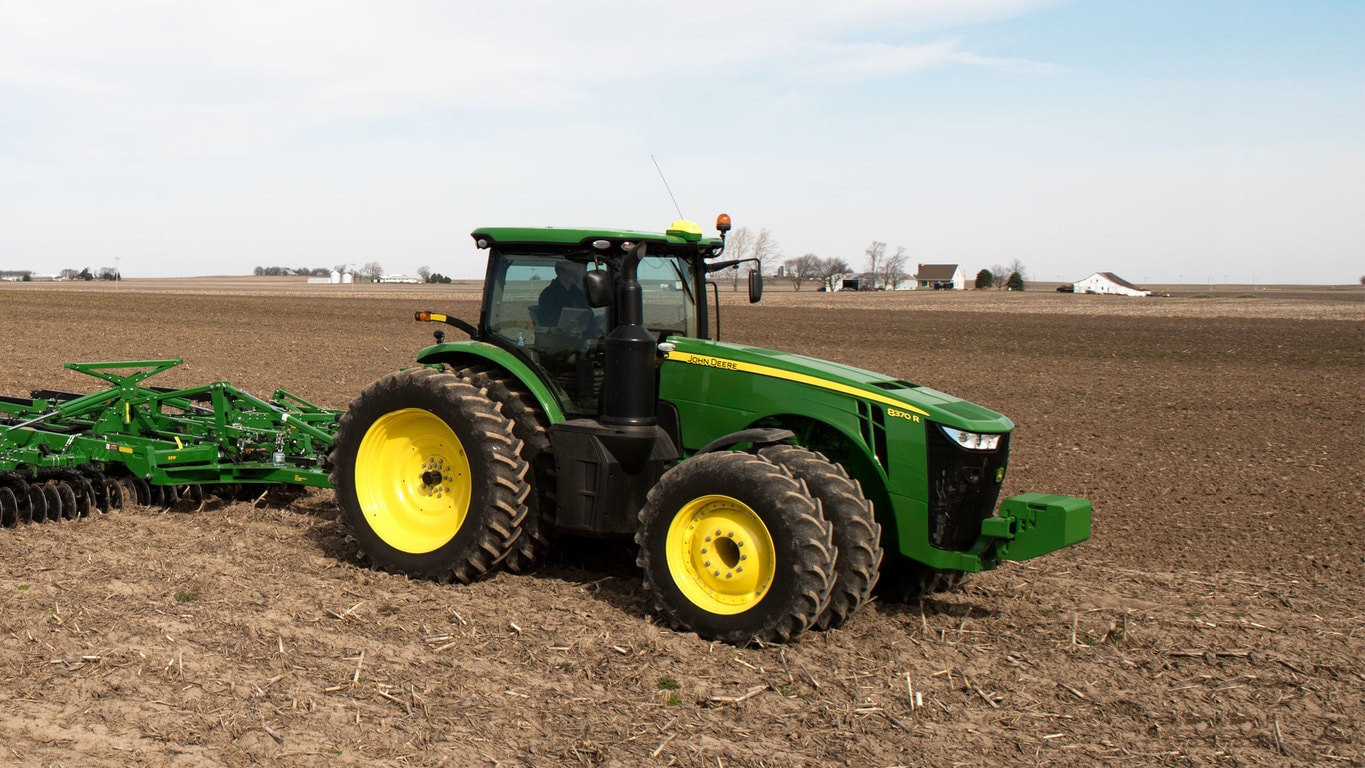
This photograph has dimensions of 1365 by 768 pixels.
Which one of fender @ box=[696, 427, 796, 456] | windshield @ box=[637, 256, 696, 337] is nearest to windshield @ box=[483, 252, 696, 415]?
windshield @ box=[637, 256, 696, 337]

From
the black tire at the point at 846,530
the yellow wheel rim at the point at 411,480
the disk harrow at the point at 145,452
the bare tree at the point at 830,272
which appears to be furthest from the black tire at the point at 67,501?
the bare tree at the point at 830,272

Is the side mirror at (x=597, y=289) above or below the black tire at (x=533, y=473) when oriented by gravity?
above

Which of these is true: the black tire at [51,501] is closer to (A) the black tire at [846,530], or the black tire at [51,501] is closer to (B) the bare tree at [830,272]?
(A) the black tire at [846,530]

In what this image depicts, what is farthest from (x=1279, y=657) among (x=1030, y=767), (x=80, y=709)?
(x=80, y=709)

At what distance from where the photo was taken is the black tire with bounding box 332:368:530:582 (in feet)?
20.0

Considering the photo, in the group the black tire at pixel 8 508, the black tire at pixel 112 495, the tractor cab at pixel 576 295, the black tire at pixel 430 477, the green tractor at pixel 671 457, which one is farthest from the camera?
the black tire at pixel 112 495

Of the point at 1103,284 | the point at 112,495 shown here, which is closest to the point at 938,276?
the point at 1103,284

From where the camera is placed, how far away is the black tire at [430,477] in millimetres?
6086

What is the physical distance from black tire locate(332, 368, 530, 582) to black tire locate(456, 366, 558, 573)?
7 centimetres

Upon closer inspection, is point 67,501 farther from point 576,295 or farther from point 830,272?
point 830,272

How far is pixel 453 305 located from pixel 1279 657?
42.3m

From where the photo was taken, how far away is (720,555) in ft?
18.2

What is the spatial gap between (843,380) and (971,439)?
2.18 ft

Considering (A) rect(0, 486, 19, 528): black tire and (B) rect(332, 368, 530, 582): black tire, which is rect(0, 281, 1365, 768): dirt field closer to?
(A) rect(0, 486, 19, 528): black tire
